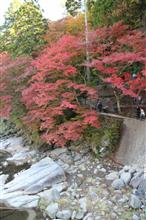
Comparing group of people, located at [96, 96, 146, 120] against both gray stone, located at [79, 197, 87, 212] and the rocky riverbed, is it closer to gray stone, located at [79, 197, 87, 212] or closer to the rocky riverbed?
the rocky riverbed

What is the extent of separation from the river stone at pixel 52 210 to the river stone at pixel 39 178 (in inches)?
40.7

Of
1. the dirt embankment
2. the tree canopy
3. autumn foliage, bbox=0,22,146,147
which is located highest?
the tree canopy

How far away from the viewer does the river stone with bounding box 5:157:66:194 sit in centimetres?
866

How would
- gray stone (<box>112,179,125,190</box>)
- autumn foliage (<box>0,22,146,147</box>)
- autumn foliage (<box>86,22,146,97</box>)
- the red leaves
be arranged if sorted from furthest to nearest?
the red leaves
autumn foliage (<box>0,22,146,147</box>)
autumn foliage (<box>86,22,146,97</box>)
gray stone (<box>112,179,125,190</box>)

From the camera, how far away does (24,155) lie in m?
11.7

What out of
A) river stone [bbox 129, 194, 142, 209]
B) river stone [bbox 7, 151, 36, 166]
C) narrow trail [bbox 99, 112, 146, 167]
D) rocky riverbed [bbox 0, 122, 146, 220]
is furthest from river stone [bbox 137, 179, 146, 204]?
river stone [bbox 7, 151, 36, 166]

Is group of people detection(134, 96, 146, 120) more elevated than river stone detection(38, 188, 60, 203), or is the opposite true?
group of people detection(134, 96, 146, 120)

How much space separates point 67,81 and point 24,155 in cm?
358

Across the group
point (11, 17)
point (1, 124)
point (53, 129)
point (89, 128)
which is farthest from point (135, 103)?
point (11, 17)

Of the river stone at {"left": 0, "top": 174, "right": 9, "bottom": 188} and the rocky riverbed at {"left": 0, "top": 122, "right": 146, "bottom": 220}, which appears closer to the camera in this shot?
the rocky riverbed at {"left": 0, "top": 122, "right": 146, "bottom": 220}

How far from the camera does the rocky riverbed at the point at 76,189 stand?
7.12 m

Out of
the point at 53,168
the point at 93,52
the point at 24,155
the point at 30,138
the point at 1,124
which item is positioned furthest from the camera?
the point at 1,124

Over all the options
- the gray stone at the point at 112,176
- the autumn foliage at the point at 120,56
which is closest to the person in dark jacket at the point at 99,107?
the autumn foliage at the point at 120,56

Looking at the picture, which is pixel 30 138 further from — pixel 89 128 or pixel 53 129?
pixel 89 128
